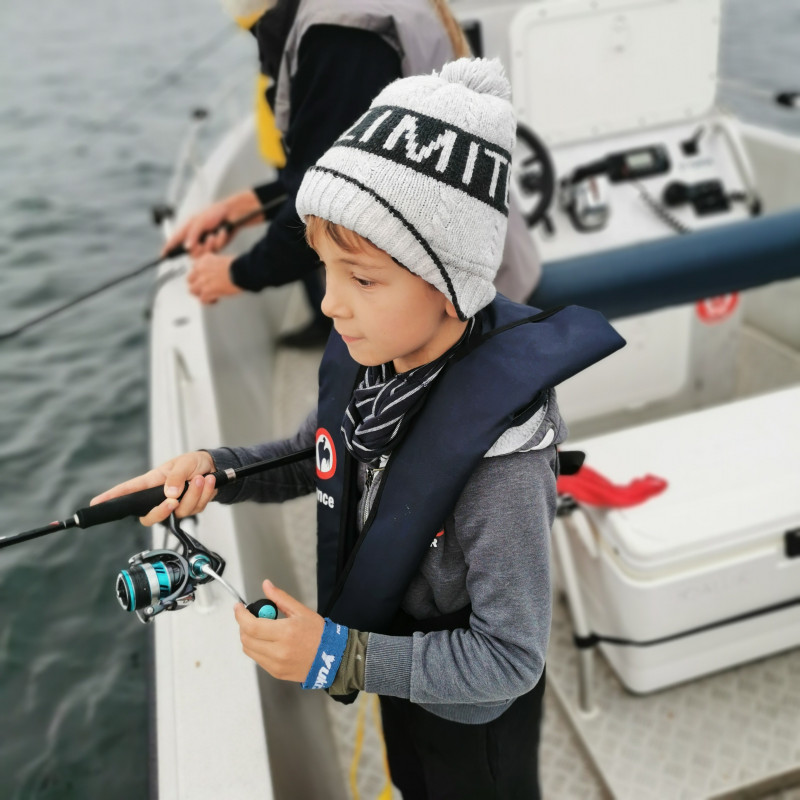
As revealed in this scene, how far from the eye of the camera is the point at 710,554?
150 cm

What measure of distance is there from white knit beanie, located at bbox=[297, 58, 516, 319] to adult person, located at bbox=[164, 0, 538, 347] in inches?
16.8

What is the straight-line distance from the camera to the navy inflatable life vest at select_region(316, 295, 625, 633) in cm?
84

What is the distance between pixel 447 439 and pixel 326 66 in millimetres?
708

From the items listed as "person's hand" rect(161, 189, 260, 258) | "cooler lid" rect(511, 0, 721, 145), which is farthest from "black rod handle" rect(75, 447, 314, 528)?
"cooler lid" rect(511, 0, 721, 145)

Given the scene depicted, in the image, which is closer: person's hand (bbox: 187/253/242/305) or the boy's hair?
the boy's hair

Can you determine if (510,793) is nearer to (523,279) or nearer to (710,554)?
(710,554)

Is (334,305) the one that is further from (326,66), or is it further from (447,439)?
(326,66)

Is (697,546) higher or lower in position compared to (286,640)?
lower

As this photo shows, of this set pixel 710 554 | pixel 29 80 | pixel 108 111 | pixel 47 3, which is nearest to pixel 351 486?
pixel 710 554

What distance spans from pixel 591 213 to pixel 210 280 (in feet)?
4.17

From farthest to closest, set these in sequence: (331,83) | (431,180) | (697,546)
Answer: (697,546) → (331,83) → (431,180)

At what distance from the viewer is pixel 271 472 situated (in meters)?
1.14

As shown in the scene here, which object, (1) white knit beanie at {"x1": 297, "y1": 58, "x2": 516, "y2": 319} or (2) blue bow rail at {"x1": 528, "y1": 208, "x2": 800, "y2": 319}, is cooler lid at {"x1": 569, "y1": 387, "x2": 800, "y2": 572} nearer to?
(2) blue bow rail at {"x1": 528, "y1": 208, "x2": 800, "y2": 319}

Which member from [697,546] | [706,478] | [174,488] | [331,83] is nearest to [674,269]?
[706,478]
